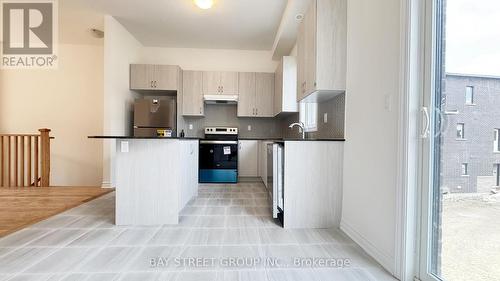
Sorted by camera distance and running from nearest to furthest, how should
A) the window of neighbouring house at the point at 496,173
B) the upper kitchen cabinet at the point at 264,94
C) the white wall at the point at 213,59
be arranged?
the window of neighbouring house at the point at 496,173
the upper kitchen cabinet at the point at 264,94
the white wall at the point at 213,59

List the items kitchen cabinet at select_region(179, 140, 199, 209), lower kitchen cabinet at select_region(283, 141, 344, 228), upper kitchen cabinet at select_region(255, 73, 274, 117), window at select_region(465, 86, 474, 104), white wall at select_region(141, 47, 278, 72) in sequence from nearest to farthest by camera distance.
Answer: window at select_region(465, 86, 474, 104) < lower kitchen cabinet at select_region(283, 141, 344, 228) < kitchen cabinet at select_region(179, 140, 199, 209) < upper kitchen cabinet at select_region(255, 73, 274, 117) < white wall at select_region(141, 47, 278, 72)

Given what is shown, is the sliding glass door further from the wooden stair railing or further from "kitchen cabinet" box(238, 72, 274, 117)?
the wooden stair railing

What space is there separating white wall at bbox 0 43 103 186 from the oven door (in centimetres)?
235

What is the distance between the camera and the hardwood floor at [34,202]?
2.30 metres

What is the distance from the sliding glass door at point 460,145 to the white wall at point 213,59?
13.2ft

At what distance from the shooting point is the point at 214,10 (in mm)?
3547

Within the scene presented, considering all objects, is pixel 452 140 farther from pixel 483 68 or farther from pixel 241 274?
pixel 241 274

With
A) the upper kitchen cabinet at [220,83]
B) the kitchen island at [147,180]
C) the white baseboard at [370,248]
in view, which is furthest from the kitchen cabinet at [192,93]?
the white baseboard at [370,248]

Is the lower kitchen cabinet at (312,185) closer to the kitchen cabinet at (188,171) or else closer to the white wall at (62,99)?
the kitchen cabinet at (188,171)

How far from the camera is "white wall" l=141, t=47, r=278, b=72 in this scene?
505 cm

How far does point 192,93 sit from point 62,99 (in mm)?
2763

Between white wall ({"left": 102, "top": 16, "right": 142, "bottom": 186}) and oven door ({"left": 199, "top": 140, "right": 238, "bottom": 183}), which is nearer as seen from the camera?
white wall ({"left": 102, "top": 16, "right": 142, "bottom": 186})

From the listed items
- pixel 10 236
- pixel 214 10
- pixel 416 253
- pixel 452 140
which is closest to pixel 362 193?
pixel 416 253

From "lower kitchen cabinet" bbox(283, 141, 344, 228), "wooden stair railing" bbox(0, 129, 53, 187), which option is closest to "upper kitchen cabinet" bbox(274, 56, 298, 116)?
"lower kitchen cabinet" bbox(283, 141, 344, 228)
